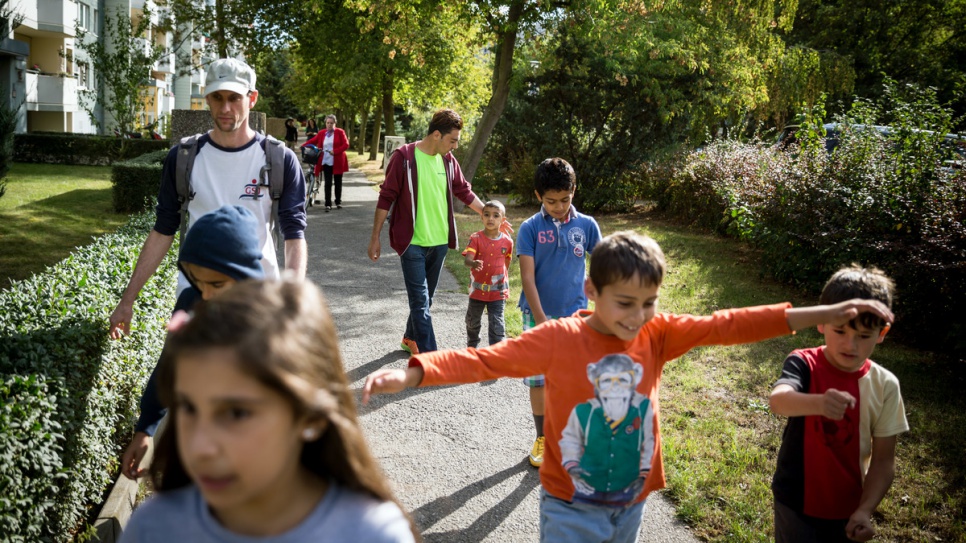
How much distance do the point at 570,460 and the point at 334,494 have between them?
119 cm

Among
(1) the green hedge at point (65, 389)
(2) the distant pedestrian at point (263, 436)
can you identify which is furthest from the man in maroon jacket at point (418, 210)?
(2) the distant pedestrian at point (263, 436)

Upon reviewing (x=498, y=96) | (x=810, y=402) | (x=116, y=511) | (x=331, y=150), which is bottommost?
(x=116, y=511)

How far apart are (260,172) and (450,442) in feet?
7.98

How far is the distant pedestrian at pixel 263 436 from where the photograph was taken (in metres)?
1.41

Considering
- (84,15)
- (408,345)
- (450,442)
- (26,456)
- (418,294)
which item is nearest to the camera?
(26,456)

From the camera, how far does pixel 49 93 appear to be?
33781mm

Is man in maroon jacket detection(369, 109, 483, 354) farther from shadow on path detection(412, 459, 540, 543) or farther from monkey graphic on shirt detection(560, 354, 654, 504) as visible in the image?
monkey graphic on shirt detection(560, 354, 654, 504)

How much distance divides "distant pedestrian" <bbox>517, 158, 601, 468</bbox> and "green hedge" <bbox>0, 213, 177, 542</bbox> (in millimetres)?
2250

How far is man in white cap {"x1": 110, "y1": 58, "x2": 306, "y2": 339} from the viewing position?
3674 millimetres

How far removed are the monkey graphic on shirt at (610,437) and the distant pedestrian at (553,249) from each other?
1959 millimetres

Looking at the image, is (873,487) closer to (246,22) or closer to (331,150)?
(331,150)

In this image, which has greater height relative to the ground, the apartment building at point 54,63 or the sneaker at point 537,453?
the apartment building at point 54,63

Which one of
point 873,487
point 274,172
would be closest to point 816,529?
point 873,487

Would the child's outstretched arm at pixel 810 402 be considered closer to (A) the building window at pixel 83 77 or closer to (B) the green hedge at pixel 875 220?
(B) the green hedge at pixel 875 220
